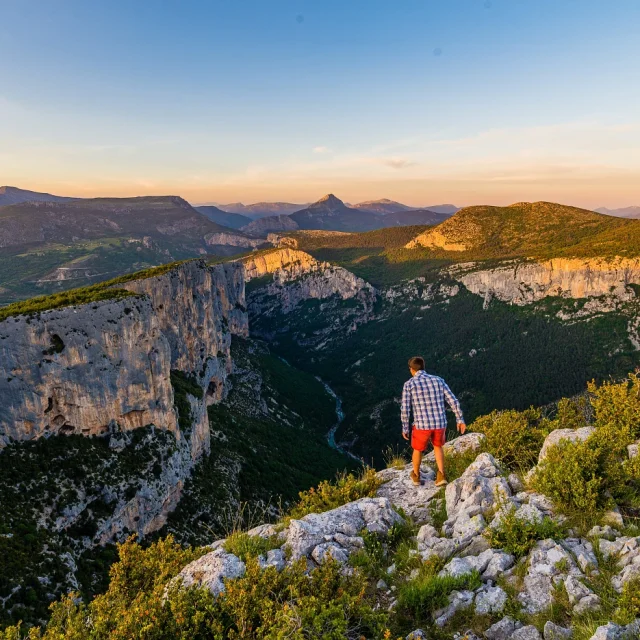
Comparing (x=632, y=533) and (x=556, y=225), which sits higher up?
(x=556, y=225)

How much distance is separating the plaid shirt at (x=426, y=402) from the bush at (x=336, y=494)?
196 centimetres

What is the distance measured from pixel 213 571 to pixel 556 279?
14950 cm

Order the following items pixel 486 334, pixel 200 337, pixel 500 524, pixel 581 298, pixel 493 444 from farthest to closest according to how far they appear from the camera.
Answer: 1. pixel 486 334
2. pixel 581 298
3. pixel 200 337
4. pixel 493 444
5. pixel 500 524

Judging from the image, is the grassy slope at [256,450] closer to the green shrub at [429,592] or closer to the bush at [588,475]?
the green shrub at [429,592]

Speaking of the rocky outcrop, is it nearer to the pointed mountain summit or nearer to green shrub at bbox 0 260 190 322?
the pointed mountain summit

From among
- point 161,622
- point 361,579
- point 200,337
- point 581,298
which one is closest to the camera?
point 161,622

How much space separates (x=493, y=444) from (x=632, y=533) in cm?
429

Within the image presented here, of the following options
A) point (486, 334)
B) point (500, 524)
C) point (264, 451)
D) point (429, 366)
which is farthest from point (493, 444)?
point (486, 334)

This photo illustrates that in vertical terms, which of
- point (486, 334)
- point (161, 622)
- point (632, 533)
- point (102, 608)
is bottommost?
point (486, 334)

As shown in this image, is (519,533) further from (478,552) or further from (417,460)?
(417,460)

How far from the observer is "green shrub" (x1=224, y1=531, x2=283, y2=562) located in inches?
312

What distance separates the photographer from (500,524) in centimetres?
739

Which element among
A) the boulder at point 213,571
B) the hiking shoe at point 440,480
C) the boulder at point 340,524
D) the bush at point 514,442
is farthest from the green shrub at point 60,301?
the bush at point 514,442

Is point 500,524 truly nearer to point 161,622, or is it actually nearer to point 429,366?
point 161,622
